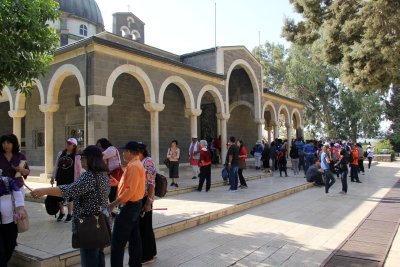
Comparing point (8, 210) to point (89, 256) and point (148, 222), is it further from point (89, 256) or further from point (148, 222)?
point (148, 222)

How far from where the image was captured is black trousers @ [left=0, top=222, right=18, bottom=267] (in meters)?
3.13

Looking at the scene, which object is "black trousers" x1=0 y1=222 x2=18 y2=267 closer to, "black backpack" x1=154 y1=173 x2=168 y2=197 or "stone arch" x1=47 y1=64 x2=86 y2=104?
"black backpack" x1=154 y1=173 x2=168 y2=197

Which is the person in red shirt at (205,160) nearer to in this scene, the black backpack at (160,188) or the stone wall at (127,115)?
the black backpack at (160,188)

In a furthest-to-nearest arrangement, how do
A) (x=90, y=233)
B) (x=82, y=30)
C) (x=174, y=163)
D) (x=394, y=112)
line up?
(x=394, y=112)
(x=82, y=30)
(x=174, y=163)
(x=90, y=233)

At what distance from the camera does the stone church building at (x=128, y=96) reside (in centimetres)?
953

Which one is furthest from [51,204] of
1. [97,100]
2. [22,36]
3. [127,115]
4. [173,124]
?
[173,124]

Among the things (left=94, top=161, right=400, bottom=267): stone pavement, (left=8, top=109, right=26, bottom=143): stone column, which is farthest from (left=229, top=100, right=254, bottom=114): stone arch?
(left=8, top=109, right=26, bottom=143): stone column

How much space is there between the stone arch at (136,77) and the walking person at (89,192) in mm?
6939

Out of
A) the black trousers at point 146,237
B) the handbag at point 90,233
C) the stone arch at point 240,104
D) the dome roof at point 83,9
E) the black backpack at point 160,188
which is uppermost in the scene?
the dome roof at point 83,9

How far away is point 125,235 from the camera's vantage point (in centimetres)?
343

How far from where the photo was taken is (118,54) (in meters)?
9.99

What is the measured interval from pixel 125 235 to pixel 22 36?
5.01 meters

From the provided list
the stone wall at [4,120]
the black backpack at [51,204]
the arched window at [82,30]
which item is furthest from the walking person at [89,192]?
the arched window at [82,30]

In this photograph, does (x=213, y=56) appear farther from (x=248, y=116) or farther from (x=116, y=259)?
(x=116, y=259)
